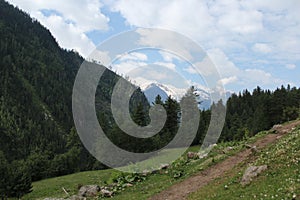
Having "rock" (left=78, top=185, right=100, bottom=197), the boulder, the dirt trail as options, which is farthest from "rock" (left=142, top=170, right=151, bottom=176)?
the dirt trail

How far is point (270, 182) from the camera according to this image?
17547 millimetres

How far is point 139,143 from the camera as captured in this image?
61969 mm

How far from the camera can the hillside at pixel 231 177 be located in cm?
1711

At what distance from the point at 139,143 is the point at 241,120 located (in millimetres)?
54402

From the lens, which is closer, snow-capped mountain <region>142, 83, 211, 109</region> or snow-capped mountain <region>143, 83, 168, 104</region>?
snow-capped mountain <region>142, 83, 211, 109</region>

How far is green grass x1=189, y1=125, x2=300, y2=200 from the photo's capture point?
51.7 feet

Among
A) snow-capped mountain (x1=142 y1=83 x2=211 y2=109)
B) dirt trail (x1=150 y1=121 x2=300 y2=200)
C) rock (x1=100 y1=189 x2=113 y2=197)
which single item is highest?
snow-capped mountain (x1=142 y1=83 x2=211 y2=109)

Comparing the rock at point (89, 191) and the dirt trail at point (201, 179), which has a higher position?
the dirt trail at point (201, 179)

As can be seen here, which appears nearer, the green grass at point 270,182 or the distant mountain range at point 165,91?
the green grass at point 270,182

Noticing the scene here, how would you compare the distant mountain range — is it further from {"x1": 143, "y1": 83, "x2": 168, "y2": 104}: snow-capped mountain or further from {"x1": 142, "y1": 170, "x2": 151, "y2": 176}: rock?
{"x1": 142, "y1": 170, "x2": 151, "y2": 176}: rock

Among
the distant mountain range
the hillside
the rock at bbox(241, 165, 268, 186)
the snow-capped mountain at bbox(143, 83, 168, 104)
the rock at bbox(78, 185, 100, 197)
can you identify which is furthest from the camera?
the snow-capped mountain at bbox(143, 83, 168, 104)

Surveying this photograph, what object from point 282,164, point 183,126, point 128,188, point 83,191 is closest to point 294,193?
point 282,164

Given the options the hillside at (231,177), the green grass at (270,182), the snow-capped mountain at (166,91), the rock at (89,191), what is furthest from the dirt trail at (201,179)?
the rock at (89,191)

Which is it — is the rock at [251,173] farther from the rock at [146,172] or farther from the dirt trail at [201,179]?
the rock at [146,172]
